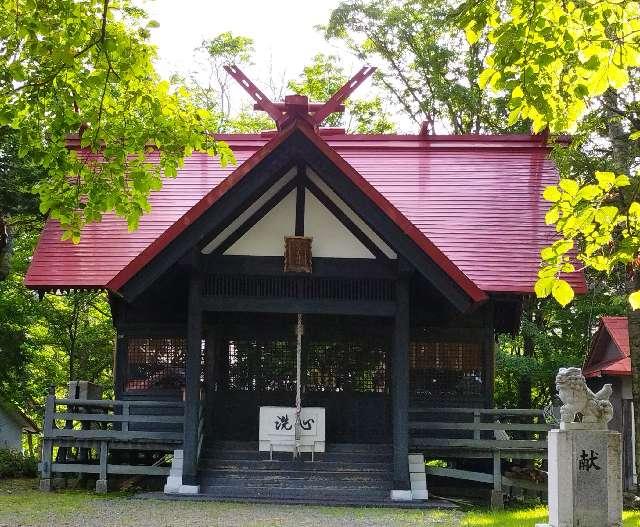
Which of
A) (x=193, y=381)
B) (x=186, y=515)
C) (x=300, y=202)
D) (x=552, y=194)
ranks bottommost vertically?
(x=186, y=515)

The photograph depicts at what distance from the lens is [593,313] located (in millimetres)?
22781

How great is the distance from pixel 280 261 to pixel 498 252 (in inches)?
175

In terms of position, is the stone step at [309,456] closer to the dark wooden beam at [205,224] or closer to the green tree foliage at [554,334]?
the dark wooden beam at [205,224]

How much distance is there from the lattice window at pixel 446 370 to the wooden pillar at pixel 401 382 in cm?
175

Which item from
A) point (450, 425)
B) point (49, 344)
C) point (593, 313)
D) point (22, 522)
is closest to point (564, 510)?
point (450, 425)

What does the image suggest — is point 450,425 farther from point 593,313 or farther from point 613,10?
point 593,313

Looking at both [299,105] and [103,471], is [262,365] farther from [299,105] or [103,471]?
[299,105]

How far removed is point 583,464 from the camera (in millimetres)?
8977

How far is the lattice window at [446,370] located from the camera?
48.4 ft

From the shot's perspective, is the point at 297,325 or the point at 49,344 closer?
the point at 297,325

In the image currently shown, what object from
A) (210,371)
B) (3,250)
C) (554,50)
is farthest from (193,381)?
(554,50)

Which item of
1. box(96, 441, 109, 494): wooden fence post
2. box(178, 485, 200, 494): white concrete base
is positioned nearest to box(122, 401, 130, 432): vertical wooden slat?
box(96, 441, 109, 494): wooden fence post

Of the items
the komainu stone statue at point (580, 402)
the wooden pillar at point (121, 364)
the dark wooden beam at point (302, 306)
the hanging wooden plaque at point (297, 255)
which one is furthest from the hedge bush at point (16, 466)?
Result: the komainu stone statue at point (580, 402)

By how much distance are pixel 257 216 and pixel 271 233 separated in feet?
1.15
